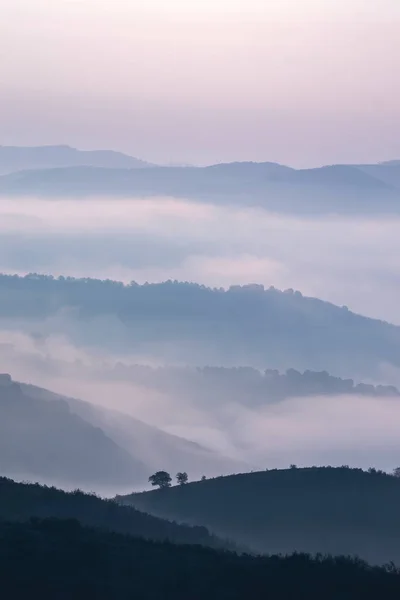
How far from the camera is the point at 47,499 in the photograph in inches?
1583

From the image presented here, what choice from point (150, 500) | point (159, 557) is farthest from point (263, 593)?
point (150, 500)

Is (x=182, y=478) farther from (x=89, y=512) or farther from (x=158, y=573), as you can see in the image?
(x=158, y=573)

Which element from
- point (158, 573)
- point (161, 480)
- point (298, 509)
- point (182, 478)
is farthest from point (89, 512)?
point (182, 478)

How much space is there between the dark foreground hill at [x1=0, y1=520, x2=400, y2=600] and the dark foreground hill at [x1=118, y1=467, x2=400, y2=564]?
15.7m

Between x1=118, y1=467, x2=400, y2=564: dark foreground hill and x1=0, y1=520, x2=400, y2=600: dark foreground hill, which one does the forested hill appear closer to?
x1=118, y1=467, x2=400, y2=564: dark foreground hill

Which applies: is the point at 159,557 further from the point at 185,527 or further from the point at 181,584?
the point at 185,527

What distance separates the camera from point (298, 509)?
169 ft

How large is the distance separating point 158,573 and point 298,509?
2488 cm

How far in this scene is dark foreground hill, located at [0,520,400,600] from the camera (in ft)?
84.7

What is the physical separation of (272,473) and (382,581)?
103 feet

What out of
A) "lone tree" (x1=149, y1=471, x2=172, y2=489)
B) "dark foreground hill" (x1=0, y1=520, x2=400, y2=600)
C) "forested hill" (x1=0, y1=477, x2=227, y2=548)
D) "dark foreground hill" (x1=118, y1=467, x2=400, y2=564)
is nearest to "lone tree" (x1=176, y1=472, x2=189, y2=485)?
"lone tree" (x1=149, y1=471, x2=172, y2=489)

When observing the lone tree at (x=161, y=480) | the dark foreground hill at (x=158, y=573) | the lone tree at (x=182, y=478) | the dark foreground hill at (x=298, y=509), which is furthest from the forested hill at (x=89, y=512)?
the lone tree at (x=182, y=478)

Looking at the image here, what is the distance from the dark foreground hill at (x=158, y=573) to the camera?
25812 millimetres

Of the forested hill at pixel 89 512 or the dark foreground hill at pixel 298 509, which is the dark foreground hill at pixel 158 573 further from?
the dark foreground hill at pixel 298 509
